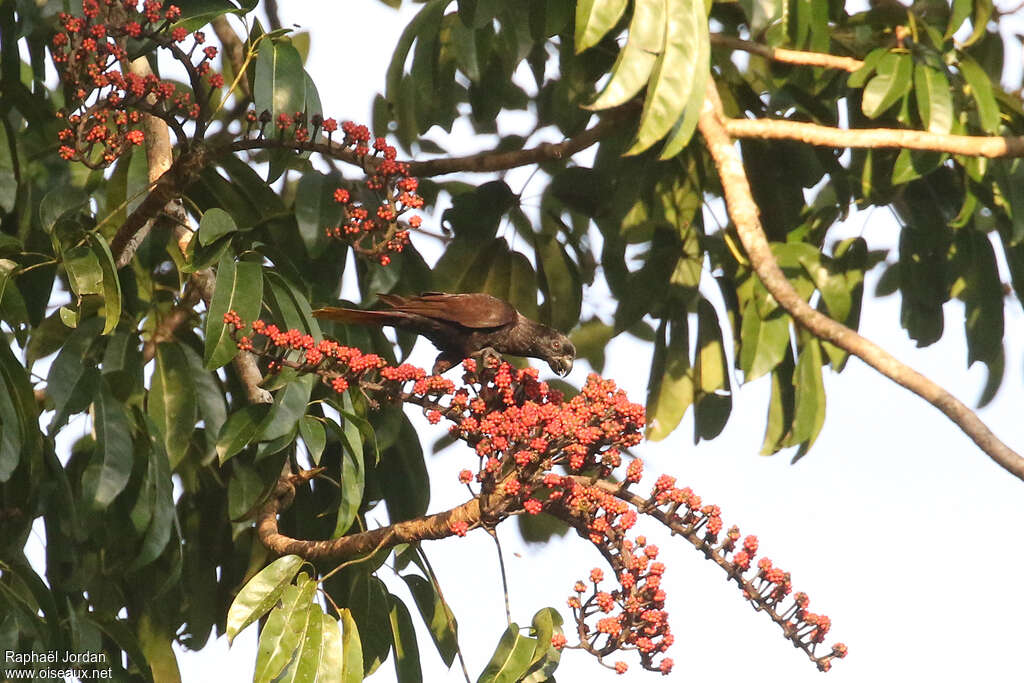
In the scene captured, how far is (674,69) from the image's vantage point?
2.17 m

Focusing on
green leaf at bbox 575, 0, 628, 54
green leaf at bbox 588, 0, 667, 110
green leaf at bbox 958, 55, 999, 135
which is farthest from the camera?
green leaf at bbox 958, 55, 999, 135

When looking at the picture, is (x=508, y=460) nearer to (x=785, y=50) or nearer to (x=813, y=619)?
(x=813, y=619)

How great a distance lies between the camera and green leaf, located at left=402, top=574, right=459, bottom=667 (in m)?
2.93

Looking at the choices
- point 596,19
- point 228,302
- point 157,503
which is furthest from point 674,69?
point 157,503

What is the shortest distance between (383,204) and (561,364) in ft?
Answer: 2.53

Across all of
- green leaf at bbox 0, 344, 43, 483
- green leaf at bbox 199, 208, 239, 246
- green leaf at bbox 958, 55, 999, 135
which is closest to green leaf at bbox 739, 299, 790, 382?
green leaf at bbox 958, 55, 999, 135

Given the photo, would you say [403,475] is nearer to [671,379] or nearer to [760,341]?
[671,379]

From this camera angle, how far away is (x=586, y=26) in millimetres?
2199

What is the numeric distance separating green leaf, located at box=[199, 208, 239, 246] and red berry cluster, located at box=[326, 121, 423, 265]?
23cm

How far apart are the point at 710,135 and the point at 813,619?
1.32 metres

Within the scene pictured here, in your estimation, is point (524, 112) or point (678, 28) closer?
point (678, 28)

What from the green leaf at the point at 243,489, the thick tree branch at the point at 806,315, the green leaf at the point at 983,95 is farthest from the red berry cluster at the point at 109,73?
the green leaf at the point at 983,95

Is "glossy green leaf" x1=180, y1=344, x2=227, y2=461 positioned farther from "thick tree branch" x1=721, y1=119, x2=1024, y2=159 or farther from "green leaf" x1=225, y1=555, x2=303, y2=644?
"thick tree branch" x1=721, y1=119, x2=1024, y2=159

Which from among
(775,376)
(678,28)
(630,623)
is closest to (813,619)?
(630,623)
